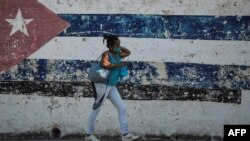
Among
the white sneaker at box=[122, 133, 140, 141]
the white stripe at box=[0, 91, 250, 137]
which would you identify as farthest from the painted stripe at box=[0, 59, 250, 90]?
the white sneaker at box=[122, 133, 140, 141]

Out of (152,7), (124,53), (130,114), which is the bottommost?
(130,114)

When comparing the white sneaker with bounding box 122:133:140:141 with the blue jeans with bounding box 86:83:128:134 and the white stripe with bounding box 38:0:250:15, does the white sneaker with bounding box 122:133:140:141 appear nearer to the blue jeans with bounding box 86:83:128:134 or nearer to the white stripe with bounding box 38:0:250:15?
the blue jeans with bounding box 86:83:128:134

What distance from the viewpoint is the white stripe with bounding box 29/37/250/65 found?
Answer: 949 cm

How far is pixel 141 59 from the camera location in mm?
9672

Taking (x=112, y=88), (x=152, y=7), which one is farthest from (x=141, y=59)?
(x=112, y=88)

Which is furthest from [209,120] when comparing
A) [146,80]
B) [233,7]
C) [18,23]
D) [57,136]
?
[18,23]

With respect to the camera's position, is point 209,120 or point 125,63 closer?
point 125,63

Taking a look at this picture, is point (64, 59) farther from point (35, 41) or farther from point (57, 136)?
point (57, 136)

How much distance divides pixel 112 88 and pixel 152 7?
1.45 meters

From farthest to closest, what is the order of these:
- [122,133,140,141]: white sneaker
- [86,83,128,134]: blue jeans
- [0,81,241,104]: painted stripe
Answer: [0,81,241,104]: painted stripe
[122,133,140,141]: white sneaker
[86,83,128,134]: blue jeans

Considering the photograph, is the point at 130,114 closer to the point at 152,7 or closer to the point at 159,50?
the point at 159,50

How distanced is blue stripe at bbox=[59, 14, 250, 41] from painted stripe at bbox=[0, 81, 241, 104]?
78cm

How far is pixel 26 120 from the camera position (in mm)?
9992

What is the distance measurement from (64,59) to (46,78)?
408 mm
